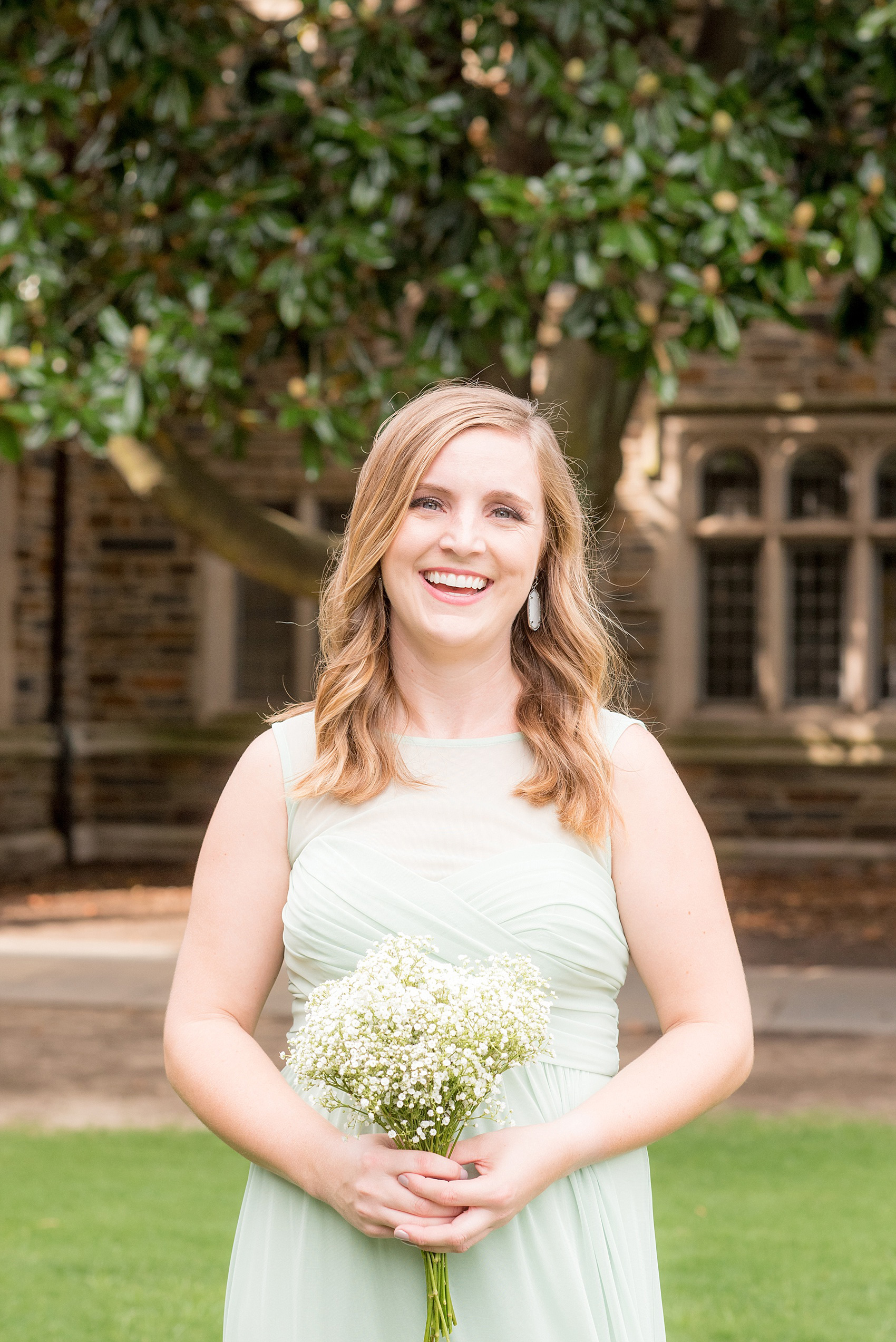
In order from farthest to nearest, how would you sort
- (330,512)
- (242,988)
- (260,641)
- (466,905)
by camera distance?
(260,641) → (330,512) → (242,988) → (466,905)

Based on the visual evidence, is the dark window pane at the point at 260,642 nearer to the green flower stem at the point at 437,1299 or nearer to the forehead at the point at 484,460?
the forehead at the point at 484,460

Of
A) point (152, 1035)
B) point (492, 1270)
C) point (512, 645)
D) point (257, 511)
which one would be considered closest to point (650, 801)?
point (512, 645)

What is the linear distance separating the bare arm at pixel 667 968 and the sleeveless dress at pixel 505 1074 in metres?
0.04

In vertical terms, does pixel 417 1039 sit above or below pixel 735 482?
below

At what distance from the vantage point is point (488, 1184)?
56.9 inches

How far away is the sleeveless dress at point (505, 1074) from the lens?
5.29ft

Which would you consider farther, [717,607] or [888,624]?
[717,607]

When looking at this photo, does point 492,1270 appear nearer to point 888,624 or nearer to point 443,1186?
point 443,1186

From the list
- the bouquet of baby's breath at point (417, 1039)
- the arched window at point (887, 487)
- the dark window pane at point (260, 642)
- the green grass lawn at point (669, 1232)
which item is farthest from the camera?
the dark window pane at point (260, 642)

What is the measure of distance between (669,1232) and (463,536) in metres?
3.24

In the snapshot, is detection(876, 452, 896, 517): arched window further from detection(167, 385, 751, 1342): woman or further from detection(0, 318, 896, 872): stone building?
detection(167, 385, 751, 1342): woman

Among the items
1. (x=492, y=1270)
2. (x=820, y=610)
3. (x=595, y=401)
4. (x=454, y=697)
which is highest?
(x=595, y=401)

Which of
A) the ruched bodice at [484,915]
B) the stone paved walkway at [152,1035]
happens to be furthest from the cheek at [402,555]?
the stone paved walkway at [152,1035]

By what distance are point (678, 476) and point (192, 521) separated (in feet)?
18.5
